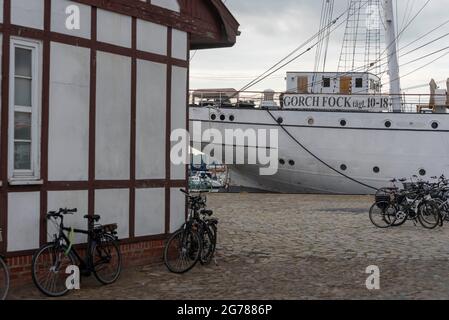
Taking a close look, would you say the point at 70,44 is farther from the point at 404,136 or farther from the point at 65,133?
the point at 404,136

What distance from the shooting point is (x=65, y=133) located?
29.2ft

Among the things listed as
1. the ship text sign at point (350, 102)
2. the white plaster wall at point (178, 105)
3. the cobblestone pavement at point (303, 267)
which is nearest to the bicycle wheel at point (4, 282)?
the cobblestone pavement at point (303, 267)

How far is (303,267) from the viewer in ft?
35.2

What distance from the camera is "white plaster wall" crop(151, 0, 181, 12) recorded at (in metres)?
10.5

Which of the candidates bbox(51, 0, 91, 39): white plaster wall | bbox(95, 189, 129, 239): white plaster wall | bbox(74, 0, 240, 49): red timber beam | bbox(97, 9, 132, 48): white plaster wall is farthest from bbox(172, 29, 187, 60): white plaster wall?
bbox(95, 189, 129, 239): white plaster wall

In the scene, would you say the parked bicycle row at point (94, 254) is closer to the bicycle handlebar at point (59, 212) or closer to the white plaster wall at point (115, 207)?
the bicycle handlebar at point (59, 212)

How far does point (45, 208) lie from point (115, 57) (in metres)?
2.57

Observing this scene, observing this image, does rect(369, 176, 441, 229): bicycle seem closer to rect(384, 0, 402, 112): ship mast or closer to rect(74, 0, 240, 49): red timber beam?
rect(74, 0, 240, 49): red timber beam

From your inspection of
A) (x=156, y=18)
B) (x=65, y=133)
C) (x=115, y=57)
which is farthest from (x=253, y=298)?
(x=156, y=18)

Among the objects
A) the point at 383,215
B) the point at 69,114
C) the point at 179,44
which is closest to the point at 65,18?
the point at 69,114

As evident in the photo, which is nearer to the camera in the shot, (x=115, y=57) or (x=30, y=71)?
(x=30, y=71)

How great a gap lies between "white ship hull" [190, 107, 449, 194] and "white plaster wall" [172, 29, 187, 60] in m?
19.5

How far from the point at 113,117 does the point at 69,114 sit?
87cm

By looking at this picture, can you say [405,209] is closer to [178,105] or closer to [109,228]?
[178,105]
